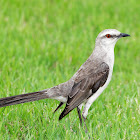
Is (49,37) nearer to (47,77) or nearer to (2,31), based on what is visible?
(2,31)

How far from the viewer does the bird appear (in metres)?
5.86

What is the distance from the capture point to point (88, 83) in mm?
6059

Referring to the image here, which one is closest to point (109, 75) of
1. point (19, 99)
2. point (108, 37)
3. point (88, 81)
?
point (88, 81)

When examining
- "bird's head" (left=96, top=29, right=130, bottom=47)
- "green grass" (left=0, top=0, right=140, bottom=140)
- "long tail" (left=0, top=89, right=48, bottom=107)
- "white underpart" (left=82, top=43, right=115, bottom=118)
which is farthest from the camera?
"bird's head" (left=96, top=29, right=130, bottom=47)

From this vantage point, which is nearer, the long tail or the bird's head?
the long tail

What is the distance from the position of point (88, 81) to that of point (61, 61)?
3.12 m

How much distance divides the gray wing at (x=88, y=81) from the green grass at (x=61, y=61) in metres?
0.51

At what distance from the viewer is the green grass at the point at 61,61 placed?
584 cm

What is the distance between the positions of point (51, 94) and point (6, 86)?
5.62 feet

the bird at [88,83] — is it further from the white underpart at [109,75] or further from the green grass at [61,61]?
the green grass at [61,61]

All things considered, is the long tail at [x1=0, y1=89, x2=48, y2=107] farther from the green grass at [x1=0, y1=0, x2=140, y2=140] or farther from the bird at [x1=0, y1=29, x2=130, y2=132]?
the green grass at [x1=0, y1=0, x2=140, y2=140]

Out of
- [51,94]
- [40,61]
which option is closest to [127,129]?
[51,94]

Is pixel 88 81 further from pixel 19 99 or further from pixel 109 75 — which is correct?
pixel 19 99

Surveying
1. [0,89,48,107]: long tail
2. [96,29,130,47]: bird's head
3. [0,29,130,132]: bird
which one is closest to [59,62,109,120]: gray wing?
[0,29,130,132]: bird
